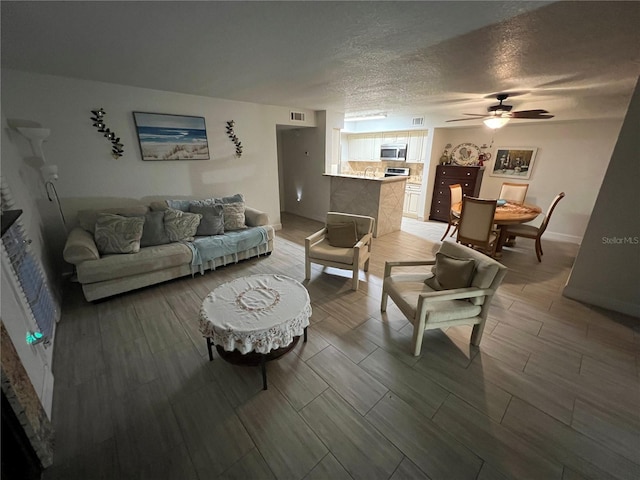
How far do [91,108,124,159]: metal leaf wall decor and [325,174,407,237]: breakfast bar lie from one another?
11.9ft

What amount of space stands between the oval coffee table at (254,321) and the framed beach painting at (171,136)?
2.76 metres

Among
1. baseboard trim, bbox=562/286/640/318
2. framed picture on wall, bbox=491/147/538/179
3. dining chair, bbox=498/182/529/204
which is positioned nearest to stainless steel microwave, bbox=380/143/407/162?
framed picture on wall, bbox=491/147/538/179

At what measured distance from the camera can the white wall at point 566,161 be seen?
4.51 m

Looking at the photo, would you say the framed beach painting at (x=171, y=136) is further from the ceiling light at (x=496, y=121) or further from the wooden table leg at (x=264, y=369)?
the ceiling light at (x=496, y=121)

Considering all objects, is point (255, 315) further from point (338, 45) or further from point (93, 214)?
point (93, 214)

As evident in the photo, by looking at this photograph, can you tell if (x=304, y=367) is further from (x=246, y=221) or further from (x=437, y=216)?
(x=437, y=216)

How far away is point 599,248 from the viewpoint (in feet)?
8.88

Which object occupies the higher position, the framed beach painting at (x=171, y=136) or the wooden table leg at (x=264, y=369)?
the framed beach painting at (x=171, y=136)

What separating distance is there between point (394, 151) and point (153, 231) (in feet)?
18.7

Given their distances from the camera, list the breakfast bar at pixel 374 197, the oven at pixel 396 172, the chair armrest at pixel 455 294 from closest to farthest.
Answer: the chair armrest at pixel 455 294
the breakfast bar at pixel 374 197
the oven at pixel 396 172

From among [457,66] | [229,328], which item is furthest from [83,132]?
[457,66]

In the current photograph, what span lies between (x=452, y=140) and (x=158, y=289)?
666cm

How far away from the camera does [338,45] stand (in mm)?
1933

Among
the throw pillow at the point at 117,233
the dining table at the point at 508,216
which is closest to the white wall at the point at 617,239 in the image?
the dining table at the point at 508,216
